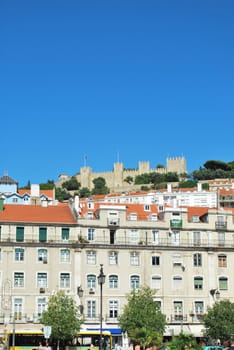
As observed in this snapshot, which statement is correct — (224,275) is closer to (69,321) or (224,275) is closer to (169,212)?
(169,212)

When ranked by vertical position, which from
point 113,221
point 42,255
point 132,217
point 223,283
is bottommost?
point 223,283

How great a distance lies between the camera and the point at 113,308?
67.5m

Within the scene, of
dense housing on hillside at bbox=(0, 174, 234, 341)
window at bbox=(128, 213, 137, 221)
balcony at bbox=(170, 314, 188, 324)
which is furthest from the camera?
window at bbox=(128, 213, 137, 221)

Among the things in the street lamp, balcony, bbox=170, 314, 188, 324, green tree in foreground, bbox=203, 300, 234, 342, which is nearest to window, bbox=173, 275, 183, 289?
balcony, bbox=170, 314, 188, 324

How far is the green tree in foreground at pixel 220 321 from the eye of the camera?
6519cm

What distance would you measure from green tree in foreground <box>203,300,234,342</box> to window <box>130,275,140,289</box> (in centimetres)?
742

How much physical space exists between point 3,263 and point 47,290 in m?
4.93

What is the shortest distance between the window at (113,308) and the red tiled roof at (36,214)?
8844 millimetres

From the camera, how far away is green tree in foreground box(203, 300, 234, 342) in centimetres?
6519

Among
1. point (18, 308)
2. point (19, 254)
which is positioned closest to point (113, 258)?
point (19, 254)

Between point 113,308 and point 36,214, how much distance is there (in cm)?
1223

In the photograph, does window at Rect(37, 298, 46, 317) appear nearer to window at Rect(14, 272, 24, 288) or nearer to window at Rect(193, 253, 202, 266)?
window at Rect(14, 272, 24, 288)

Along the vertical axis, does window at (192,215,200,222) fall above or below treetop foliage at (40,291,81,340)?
above

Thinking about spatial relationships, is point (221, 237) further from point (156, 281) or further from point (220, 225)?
point (156, 281)
